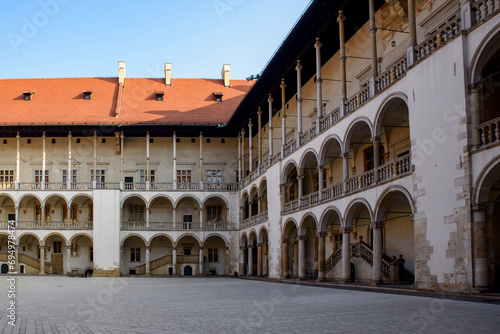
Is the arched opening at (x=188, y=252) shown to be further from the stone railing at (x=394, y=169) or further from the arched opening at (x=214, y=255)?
the stone railing at (x=394, y=169)

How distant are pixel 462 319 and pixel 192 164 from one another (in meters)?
36.3

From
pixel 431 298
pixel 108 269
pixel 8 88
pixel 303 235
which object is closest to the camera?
pixel 431 298

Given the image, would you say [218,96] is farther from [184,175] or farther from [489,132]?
[489,132]

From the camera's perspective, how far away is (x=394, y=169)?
17.7m

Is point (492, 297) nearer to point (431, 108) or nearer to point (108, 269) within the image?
point (431, 108)

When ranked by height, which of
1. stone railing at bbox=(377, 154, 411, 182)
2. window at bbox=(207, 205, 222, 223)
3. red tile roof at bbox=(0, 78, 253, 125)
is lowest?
window at bbox=(207, 205, 222, 223)

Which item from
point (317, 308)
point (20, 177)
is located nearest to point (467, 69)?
point (317, 308)

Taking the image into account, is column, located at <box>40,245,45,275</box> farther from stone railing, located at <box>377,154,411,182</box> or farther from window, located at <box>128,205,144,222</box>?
stone railing, located at <box>377,154,411,182</box>

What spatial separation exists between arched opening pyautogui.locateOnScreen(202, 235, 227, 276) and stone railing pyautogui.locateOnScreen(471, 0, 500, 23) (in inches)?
1297

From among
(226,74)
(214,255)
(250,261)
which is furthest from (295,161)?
(226,74)

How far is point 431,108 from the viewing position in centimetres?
1532

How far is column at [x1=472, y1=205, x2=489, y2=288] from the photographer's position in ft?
42.7

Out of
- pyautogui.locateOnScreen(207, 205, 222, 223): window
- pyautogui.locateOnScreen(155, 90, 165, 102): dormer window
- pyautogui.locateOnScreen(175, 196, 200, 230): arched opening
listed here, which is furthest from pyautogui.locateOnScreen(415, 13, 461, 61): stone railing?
pyautogui.locateOnScreen(155, 90, 165, 102): dormer window

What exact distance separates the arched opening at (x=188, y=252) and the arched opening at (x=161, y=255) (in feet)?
2.24
